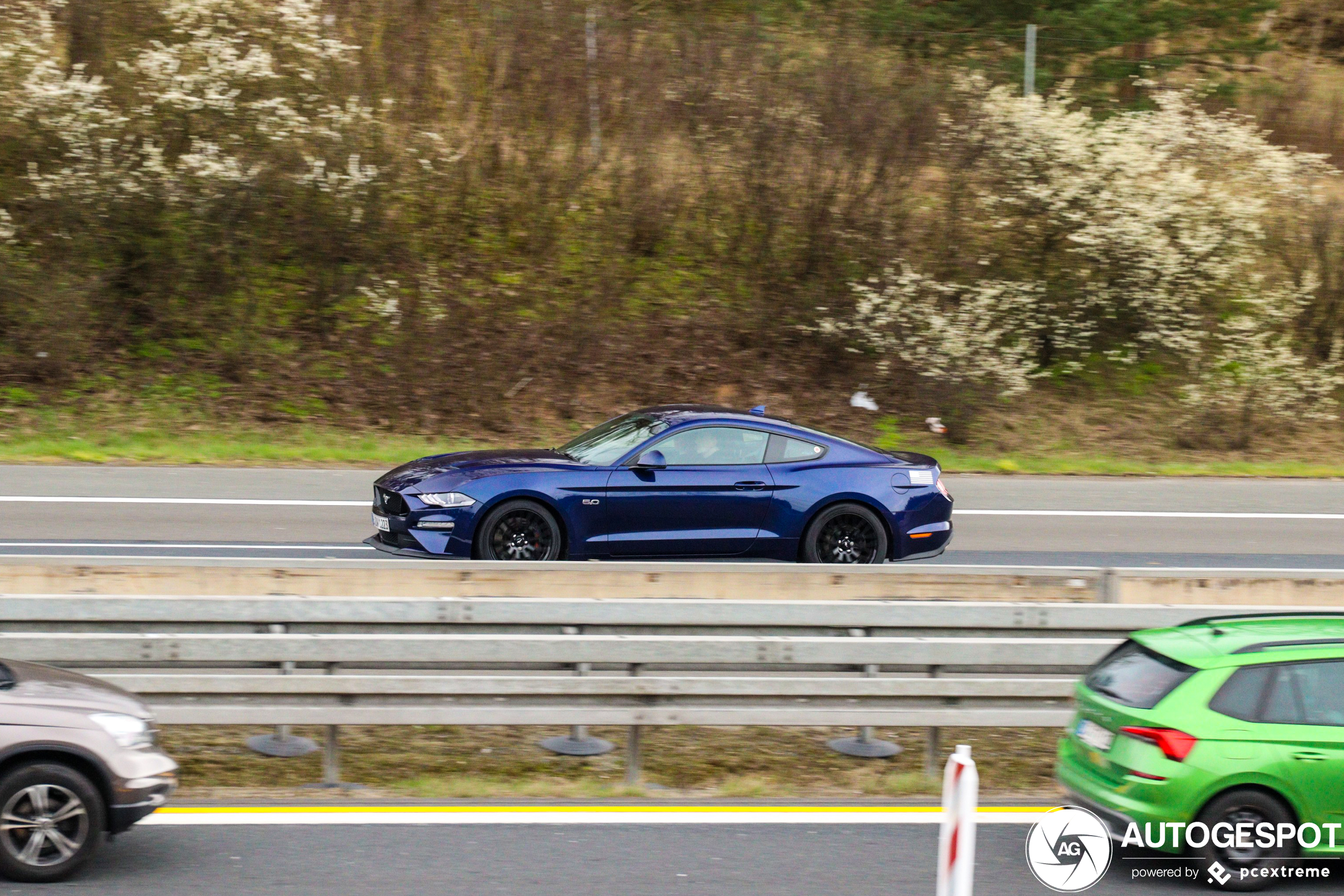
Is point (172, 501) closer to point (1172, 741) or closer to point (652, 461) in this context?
→ point (652, 461)

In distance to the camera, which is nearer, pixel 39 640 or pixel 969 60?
pixel 39 640

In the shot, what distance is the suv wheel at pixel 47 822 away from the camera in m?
5.35

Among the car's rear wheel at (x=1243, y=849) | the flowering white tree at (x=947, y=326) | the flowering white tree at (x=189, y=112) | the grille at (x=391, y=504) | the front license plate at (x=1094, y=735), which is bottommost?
the car's rear wheel at (x=1243, y=849)

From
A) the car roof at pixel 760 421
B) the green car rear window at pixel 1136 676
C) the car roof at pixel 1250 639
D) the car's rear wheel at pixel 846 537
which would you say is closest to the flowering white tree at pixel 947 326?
the car roof at pixel 760 421

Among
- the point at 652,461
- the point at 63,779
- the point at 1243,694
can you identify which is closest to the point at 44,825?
the point at 63,779

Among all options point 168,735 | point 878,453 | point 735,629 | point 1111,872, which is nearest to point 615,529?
point 878,453

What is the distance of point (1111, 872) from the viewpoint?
589cm

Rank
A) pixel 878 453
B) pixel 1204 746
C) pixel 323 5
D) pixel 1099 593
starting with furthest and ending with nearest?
pixel 323 5 → pixel 878 453 → pixel 1099 593 → pixel 1204 746

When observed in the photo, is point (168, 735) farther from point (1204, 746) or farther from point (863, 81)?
point (863, 81)

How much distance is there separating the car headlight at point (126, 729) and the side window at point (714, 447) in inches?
235

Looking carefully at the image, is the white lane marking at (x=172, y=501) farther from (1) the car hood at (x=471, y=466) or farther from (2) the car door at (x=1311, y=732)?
(2) the car door at (x=1311, y=732)

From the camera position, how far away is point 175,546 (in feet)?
40.7

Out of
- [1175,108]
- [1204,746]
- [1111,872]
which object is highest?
[1175,108]

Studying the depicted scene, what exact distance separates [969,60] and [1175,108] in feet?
12.1
